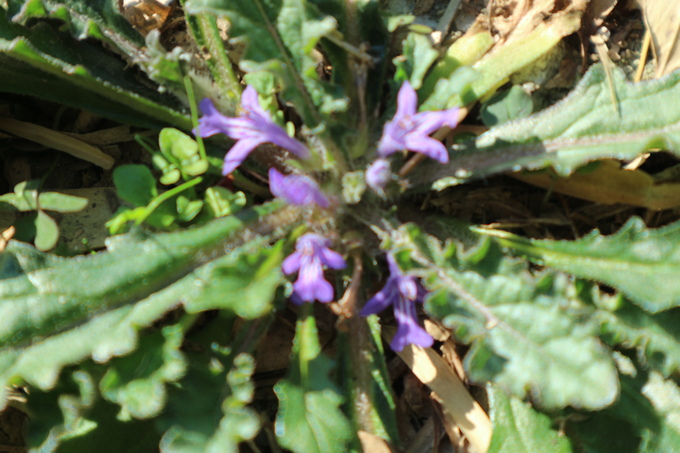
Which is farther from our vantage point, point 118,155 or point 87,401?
A: point 118,155

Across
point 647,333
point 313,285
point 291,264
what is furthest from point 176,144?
point 647,333

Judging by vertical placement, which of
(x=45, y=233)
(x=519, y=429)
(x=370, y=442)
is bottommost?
(x=370, y=442)

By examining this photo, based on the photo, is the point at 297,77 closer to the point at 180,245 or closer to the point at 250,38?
the point at 250,38

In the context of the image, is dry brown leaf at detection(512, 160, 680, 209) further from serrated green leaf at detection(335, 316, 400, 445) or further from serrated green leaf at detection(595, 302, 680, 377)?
serrated green leaf at detection(335, 316, 400, 445)

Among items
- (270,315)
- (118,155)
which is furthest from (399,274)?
(118,155)

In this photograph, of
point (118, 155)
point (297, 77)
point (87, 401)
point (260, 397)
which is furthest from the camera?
point (118, 155)

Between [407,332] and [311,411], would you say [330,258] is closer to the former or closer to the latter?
[407,332]
